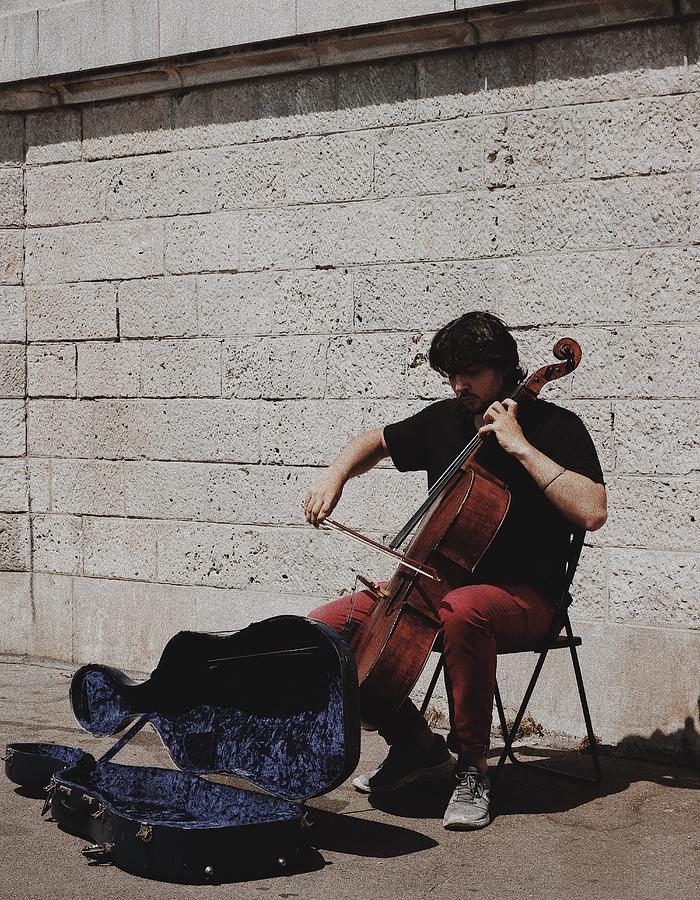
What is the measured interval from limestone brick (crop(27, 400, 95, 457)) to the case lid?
7.50 feet

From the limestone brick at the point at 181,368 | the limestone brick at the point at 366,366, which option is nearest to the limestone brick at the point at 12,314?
the limestone brick at the point at 181,368

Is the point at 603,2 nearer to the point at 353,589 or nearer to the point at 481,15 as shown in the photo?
the point at 481,15

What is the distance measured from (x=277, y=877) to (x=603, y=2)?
333 cm

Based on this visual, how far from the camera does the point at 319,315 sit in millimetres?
5664

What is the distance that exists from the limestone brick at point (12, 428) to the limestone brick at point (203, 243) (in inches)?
44.0

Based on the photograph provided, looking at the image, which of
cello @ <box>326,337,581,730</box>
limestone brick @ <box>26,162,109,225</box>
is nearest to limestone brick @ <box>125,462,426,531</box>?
limestone brick @ <box>26,162,109,225</box>

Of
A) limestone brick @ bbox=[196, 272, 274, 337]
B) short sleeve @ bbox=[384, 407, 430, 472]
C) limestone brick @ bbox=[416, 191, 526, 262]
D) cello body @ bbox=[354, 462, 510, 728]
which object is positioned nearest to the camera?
cello body @ bbox=[354, 462, 510, 728]

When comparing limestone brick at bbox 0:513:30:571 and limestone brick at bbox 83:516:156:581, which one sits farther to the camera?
limestone brick at bbox 0:513:30:571

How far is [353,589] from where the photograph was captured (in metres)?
5.61

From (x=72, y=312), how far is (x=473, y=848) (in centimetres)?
356

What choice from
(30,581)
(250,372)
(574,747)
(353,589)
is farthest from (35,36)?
(574,747)

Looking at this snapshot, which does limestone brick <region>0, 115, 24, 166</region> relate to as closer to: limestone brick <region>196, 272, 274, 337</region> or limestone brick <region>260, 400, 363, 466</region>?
limestone brick <region>196, 272, 274, 337</region>

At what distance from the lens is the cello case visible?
352 centimetres

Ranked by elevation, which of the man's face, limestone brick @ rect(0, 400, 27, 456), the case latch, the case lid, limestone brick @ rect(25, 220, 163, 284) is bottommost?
the case latch
